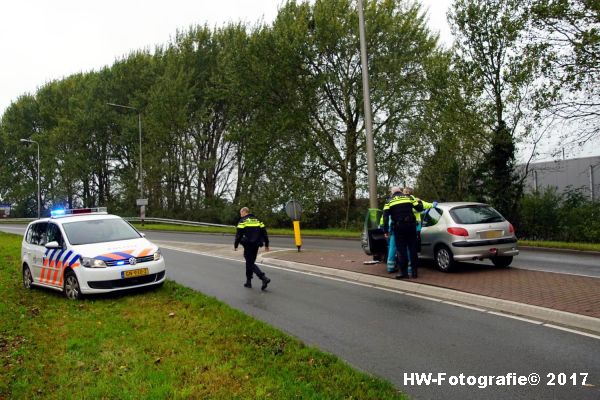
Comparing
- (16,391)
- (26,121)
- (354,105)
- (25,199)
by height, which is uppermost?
(26,121)

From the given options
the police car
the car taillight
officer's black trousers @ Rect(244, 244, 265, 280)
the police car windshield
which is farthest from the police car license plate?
the car taillight

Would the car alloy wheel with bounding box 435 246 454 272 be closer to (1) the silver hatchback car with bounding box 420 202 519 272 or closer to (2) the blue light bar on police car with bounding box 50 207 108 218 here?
(1) the silver hatchback car with bounding box 420 202 519 272

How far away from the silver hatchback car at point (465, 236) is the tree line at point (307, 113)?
32.7 ft

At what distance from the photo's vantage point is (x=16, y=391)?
477 centimetres

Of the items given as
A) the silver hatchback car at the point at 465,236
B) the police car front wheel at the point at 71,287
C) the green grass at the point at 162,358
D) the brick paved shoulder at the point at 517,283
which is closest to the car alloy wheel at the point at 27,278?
the police car front wheel at the point at 71,287

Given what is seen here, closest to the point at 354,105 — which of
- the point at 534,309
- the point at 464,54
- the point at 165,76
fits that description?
the point at 464,54

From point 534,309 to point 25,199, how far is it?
6393cm

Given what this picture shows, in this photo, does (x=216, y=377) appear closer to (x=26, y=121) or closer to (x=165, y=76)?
(x=165, y=76)

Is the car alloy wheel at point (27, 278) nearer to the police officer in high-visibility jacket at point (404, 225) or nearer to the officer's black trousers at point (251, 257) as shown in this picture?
the officer's black trousers at point (251, 257)

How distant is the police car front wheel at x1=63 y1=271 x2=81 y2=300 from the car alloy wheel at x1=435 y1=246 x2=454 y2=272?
23.8 ft

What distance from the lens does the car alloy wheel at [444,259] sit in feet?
35.3

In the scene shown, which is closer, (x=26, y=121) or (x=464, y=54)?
(x=464, y=54)

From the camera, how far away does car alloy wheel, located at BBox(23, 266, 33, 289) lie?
435 inches

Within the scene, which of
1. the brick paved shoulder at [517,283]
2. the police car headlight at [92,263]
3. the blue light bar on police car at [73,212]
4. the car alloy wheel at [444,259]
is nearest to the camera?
the brick paved shoulder at [517,283]
